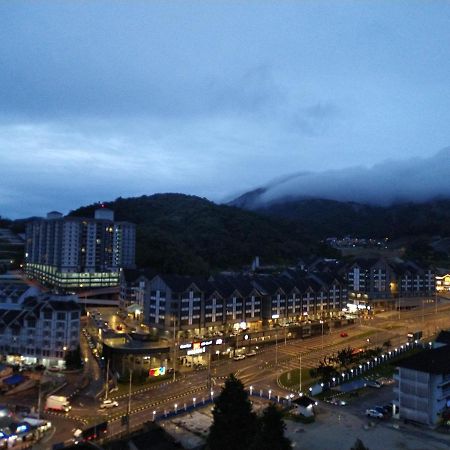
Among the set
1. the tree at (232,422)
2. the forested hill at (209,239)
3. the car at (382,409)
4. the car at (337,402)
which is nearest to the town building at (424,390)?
the car at (382,409)

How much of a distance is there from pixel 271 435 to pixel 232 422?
148 inches

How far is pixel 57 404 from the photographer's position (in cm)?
3809

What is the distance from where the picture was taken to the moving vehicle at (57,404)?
38031 mm

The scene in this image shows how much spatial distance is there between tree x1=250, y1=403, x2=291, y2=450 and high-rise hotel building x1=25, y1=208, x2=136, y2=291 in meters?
87.1

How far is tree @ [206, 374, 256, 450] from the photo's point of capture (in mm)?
27609

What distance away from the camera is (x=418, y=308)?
96188mm

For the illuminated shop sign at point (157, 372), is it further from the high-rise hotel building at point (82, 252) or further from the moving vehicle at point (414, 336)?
the high-rise hotel building at point (82, 252)

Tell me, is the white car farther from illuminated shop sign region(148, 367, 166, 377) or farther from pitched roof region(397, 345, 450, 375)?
pitched roof region(397, 345, 450, 375)

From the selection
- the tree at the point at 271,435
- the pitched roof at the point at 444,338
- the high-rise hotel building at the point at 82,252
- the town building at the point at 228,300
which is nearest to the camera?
the tree at the point at 271,435

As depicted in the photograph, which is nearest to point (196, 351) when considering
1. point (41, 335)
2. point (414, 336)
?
point (41, 335)

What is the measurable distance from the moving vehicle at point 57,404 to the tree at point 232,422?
15.5 meters

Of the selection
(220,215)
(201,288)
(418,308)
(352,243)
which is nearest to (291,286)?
(201,288)

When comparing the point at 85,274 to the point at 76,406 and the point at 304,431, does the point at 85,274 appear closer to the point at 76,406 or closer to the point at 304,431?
the point at 76,406

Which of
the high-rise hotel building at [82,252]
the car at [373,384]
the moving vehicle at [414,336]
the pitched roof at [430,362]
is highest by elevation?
the high-rise hotel building at [82,252]
